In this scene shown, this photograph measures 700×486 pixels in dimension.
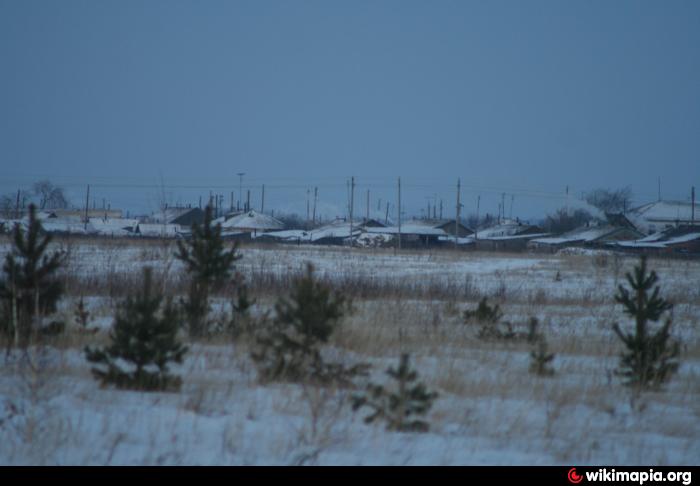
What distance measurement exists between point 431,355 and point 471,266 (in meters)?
25.3

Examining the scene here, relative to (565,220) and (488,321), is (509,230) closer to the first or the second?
(565,220)

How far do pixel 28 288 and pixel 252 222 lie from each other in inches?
3495

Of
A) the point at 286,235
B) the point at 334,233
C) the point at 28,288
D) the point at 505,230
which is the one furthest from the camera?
the point at 505,230

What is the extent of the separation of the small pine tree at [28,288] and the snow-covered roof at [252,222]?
85.7 meters

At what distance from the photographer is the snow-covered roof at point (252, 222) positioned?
309ft

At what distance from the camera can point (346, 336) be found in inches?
363

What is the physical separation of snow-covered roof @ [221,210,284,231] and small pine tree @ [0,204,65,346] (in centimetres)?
8570

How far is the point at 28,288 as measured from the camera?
7.62m

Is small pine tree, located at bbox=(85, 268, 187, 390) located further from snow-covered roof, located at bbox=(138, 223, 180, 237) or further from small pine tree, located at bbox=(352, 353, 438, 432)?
snow-covered roof, located at bbox=(138, 223, 180, 237)

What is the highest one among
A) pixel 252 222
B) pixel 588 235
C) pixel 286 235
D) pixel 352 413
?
pixel 252 222

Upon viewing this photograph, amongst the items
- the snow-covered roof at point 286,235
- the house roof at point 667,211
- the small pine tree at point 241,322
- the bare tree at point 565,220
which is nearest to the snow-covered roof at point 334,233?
the snow-covered roof at point 286,235

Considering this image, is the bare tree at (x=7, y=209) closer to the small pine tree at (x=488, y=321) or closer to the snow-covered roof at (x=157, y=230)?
the snow-covered roof at (x=157, y=230)
